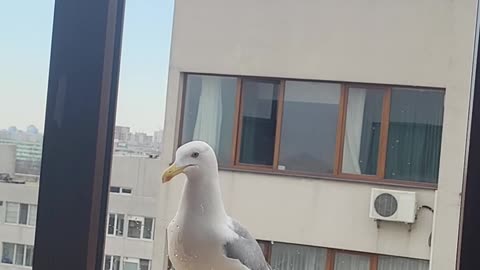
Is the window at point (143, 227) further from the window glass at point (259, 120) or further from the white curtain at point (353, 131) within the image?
the white curtain at point (353, 131)

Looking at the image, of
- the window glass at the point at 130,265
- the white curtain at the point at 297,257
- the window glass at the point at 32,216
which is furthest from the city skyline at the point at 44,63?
the white curtain at the point at 297,257

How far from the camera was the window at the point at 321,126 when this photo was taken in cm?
122

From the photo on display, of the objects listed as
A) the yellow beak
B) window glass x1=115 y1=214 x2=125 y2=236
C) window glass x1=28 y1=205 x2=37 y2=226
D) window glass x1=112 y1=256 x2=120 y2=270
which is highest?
the yellow beak

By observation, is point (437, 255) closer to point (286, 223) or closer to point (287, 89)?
point (286, 223)

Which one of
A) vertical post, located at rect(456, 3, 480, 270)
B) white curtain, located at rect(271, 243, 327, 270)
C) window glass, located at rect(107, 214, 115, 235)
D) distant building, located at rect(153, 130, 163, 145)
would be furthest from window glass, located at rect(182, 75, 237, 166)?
vertical post, located at rect(456, 3, 480, 270)

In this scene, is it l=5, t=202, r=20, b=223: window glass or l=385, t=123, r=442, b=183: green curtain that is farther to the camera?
l=385, t=123, r=442, b=183: green curtain

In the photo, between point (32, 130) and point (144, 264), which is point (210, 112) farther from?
point (32, 130)

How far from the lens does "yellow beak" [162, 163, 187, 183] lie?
0.83 meters

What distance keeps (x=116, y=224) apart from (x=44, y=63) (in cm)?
26

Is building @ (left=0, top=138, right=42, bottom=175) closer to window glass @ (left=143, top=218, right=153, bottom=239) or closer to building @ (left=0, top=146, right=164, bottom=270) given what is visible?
building @ (left=0, top=146, right=164, bottom=270)

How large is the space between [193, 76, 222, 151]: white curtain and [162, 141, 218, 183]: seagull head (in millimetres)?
318

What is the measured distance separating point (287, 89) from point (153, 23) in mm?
472

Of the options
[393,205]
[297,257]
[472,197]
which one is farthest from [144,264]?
[472,197]

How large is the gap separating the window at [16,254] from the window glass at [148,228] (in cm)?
25
